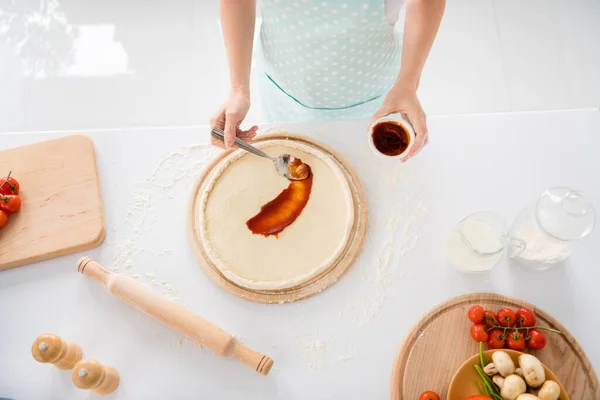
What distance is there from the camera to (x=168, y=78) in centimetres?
201

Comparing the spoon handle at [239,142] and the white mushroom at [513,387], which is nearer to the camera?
the white mushroom at [513,387]

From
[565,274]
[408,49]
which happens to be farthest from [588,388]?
[408,49]

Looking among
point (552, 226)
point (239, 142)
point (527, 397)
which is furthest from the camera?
point (239, 142)

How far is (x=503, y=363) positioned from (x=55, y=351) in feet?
2.69

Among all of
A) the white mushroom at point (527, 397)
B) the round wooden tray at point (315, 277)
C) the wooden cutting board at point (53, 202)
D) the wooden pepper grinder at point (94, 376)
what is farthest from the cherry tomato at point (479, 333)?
the wooden cutting board at point (53, 202)

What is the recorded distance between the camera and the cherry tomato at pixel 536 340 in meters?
0.84

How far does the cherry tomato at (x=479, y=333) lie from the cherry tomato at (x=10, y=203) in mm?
1017

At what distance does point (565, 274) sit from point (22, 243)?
3.90ft

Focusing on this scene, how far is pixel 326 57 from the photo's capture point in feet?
3.41

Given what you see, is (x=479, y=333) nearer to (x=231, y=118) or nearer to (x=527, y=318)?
(x=527, y=318)

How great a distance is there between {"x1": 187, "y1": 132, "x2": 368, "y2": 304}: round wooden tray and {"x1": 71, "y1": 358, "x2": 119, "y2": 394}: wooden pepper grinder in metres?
0.27

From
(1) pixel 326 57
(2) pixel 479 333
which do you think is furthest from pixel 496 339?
(1) pixel 326 57

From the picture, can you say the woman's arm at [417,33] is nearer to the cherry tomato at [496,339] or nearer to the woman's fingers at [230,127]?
the woman's fingers at [230,127]

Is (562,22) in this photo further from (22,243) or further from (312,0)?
(22,243)
